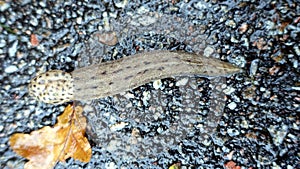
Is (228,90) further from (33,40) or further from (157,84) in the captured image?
(33,40)

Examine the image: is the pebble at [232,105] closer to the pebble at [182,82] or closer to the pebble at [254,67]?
the pebble at [254,67]

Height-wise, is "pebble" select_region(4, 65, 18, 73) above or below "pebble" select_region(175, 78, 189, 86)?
above

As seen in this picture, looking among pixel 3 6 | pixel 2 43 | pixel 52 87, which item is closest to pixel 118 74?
pixel 52 87

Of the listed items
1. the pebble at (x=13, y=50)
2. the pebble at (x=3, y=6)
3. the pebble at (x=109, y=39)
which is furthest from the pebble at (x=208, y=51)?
the pebble at (x=3, y=6)

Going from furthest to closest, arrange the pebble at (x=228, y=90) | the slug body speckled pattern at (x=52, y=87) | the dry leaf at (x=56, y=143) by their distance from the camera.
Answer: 1. the pebble at (x=228, y=90)
2. the dry leaf at (x=56, y=143)
3. the slug body speckled pattern at (x=52, y=87)

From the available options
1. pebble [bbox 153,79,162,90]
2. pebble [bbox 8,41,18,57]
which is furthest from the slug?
pebble [bbox 8,41,18,57]

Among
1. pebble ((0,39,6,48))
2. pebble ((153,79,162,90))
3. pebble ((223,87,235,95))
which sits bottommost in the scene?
pebble ((223,87,235,95))

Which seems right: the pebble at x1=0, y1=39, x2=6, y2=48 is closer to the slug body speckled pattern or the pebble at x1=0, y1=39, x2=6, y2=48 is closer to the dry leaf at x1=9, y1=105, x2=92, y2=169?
the slug body speckled pattern

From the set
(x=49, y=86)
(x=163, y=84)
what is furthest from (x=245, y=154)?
(x=49, y=86)
